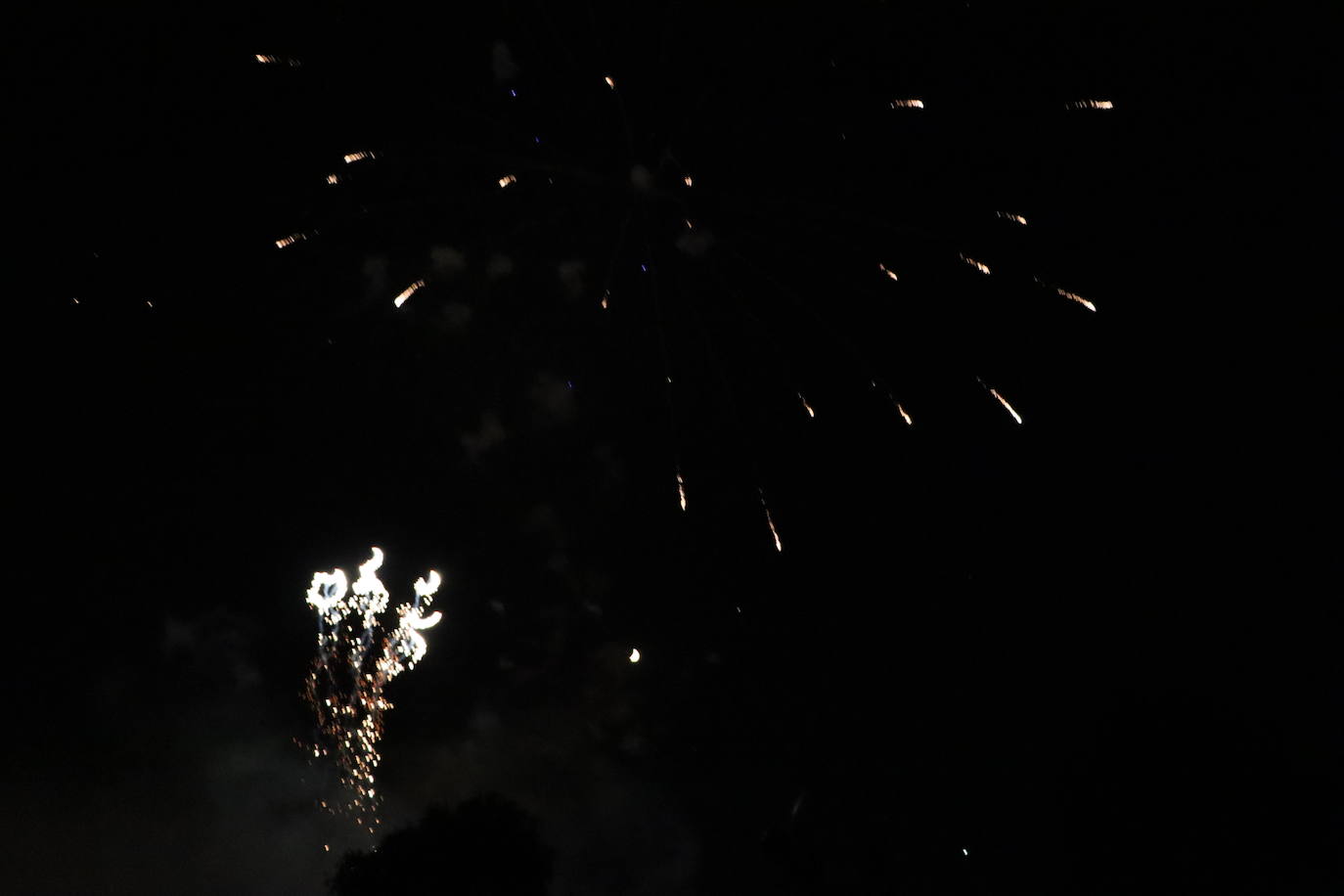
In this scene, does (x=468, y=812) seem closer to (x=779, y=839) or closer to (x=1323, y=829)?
(x=779, y=839)

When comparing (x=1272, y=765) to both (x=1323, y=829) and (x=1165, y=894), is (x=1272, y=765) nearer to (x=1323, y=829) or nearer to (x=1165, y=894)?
(x=1323, y=829)

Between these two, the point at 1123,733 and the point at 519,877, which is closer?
the point at 1123,733

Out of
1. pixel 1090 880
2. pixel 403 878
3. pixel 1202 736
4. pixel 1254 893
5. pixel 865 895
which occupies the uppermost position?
pixel 1202 736

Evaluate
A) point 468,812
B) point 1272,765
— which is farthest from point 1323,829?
point 468,812

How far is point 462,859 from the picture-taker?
2364cm

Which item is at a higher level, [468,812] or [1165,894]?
[1165,894]

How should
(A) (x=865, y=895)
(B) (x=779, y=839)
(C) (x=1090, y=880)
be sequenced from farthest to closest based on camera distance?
1. (A) (x=865, y=895)
2. (C) (x=1090, y=880)
3. (B) (x=779, y=839)

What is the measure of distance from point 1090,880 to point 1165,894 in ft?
Answer: 4.05

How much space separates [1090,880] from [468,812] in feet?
51.5

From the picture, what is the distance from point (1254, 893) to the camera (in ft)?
52.2

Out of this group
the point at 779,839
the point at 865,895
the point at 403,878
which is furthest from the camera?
the point at 403,878

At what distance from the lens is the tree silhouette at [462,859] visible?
76.5 ft

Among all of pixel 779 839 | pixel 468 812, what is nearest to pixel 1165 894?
pixel 779 839

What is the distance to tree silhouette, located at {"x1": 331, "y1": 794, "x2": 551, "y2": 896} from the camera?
2331cm
